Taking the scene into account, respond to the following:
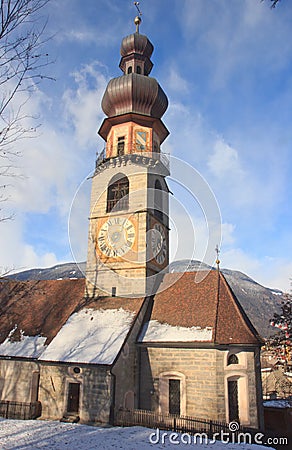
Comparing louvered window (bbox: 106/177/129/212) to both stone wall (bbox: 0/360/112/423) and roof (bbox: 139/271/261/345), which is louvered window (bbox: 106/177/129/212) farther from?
stone wall (bbox: 0/360/112/423)

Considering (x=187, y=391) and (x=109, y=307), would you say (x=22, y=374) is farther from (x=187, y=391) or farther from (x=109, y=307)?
(x=187, y=391)

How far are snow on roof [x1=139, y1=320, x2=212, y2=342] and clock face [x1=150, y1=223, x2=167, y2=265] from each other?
3767 mm

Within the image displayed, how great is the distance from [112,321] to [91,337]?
44.3 inches

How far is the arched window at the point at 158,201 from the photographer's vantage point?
62.5 feet

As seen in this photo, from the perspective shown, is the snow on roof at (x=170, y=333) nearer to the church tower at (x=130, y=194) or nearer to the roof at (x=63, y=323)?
the roof at (x=63, y=323)

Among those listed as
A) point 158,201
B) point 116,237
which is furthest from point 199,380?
point 158,201

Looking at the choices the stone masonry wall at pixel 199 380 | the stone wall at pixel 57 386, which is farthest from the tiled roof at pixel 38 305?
the stone masonry wall at pixel 199 380

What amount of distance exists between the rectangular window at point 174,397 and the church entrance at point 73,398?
3604mm

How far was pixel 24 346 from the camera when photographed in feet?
52.0

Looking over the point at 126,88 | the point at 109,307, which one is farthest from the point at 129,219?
the point at 126,88

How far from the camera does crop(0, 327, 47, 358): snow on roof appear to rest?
15359mm

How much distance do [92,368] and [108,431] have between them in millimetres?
2370

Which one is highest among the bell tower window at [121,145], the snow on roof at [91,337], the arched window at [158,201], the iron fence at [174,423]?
the bell tower window at [121,145]

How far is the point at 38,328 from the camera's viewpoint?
16.7 metres
